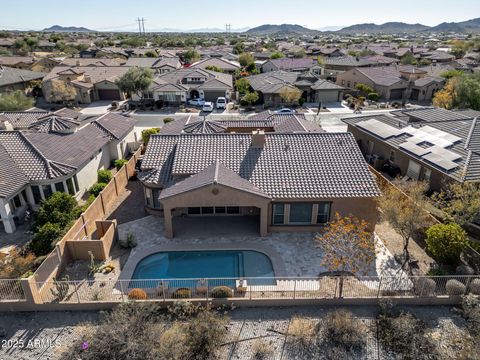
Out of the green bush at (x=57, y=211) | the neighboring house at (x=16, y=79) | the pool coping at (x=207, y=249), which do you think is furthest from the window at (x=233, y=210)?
the neighboring house at (x=16, y=79)

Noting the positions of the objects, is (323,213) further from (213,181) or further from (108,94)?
(108,94)

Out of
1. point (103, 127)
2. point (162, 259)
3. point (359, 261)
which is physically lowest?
point (162, 259)

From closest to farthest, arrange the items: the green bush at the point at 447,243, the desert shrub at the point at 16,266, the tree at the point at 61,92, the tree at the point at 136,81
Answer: the desert shrub at the point at 16,266 → the green bush at the point at 447,243 → the tree at the point at 136,81 → the tree at the point at 61,92

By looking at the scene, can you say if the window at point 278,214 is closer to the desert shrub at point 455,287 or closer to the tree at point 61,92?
the desert shrub at point 455,287

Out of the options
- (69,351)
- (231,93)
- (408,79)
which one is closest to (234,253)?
(69,351)

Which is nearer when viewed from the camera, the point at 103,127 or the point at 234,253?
the point at 234,253

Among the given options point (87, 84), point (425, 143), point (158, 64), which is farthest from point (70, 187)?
point (158, 64)

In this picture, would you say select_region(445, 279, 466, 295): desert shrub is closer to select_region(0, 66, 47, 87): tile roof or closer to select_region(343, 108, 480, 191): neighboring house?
select_region(343, 108, 480, 191): neighboring house

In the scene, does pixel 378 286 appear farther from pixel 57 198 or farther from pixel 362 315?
pixel 57 198
